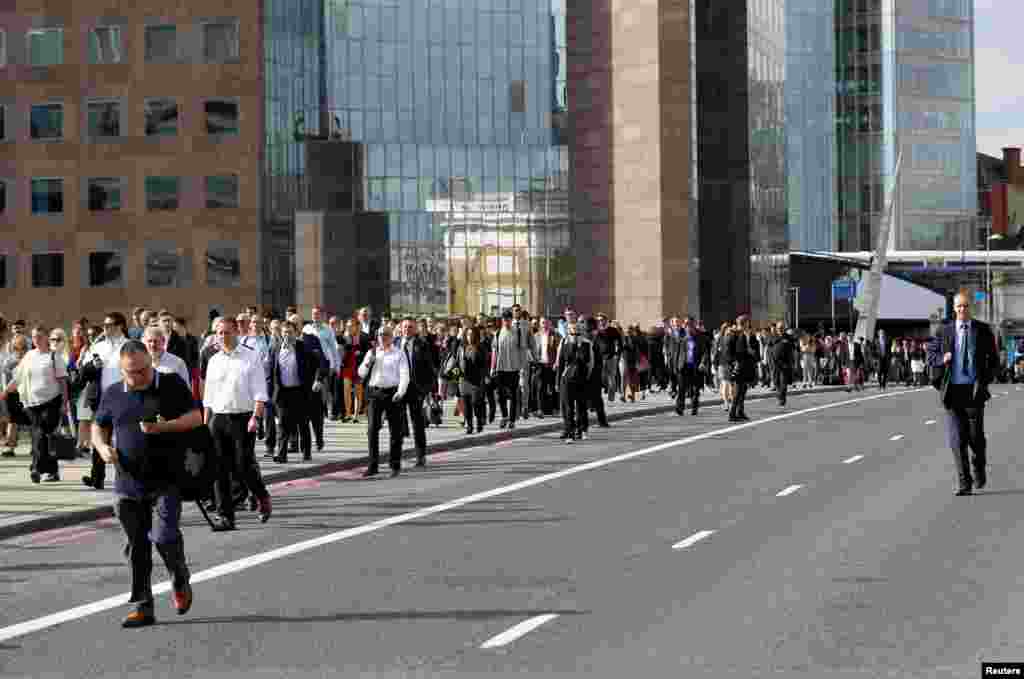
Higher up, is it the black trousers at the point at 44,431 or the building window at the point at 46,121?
the building window at the point at 46,121

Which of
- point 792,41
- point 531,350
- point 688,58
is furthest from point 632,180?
point 792,41

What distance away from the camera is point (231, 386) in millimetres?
16859

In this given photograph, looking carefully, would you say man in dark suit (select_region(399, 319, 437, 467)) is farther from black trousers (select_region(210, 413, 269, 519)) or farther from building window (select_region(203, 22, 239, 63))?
building window (select_region(203, 22, 239, 63))

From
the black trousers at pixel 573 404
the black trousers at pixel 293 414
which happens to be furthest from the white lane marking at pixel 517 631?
the black trousers at pixel 573 404

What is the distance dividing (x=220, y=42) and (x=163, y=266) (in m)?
9.31

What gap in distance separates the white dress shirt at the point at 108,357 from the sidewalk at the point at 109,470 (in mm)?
1175

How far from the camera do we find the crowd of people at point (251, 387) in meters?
10.5

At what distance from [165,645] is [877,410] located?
30.3 metres

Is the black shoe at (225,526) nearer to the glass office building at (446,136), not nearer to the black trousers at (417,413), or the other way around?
the black trousers at (417,413)

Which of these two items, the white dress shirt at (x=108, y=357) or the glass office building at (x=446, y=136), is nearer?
the white dress shirt at (x=108, y=357)

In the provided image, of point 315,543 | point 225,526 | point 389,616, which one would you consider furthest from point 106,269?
point 389,616

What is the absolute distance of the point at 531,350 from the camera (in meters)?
33.5

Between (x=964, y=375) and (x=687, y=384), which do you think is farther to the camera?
(x=687, y=384)

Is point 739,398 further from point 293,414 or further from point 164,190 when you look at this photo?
point 164,190
